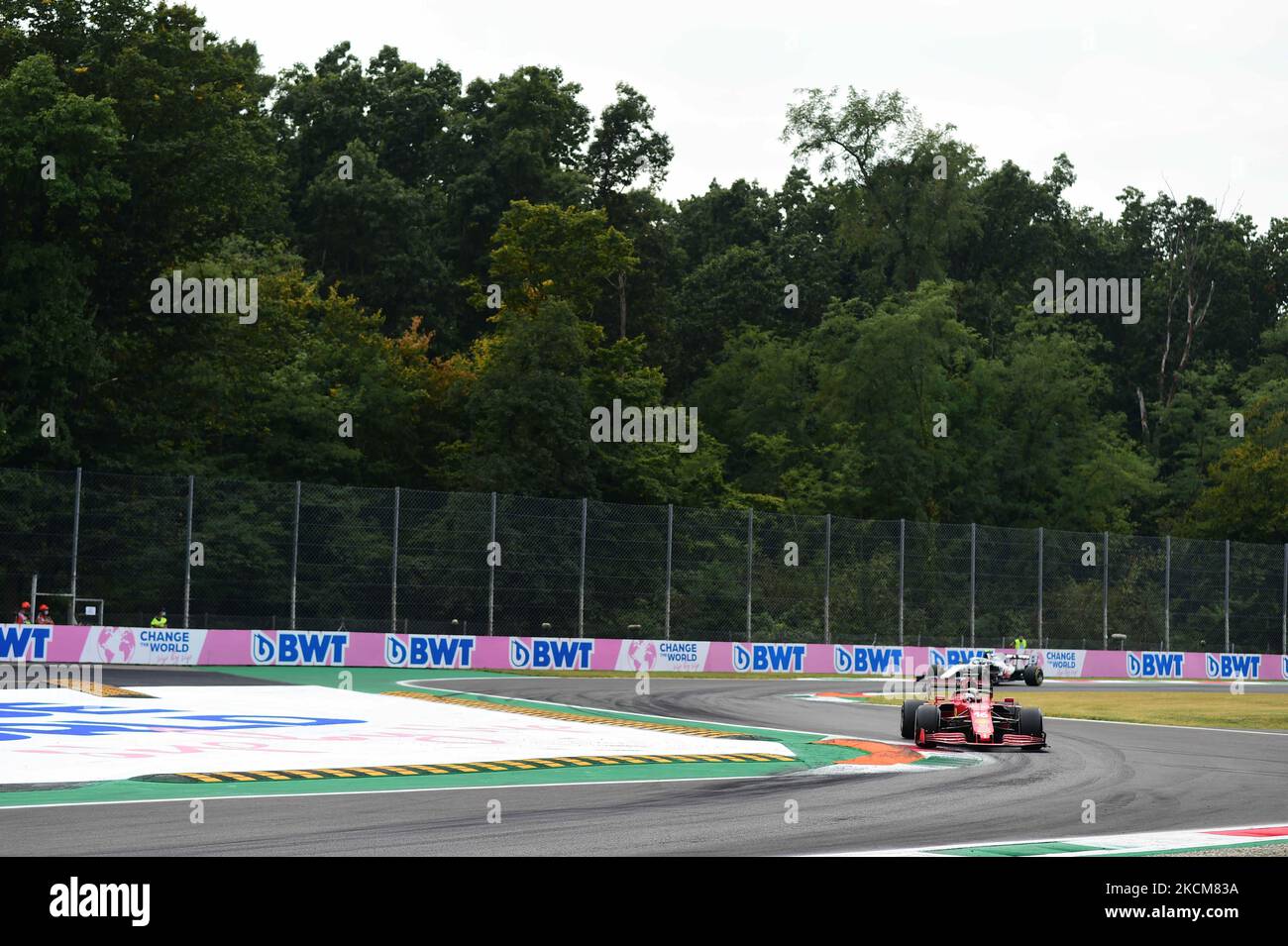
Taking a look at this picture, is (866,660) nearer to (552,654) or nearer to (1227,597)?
(552,654)

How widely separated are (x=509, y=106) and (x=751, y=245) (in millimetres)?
18035

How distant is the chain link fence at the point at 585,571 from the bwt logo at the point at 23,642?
59.7 inches

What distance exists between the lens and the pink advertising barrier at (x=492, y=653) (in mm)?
36844

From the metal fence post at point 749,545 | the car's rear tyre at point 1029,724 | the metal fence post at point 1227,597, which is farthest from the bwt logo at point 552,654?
the metal fence post at point 1227,597

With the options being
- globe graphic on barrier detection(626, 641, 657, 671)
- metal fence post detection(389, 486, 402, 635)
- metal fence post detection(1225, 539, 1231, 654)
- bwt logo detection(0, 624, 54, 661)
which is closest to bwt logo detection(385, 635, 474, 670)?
metal fence post detection(389, 486, 402, 635)

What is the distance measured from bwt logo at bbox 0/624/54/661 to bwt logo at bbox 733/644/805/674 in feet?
62.5

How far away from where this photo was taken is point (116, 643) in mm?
37406

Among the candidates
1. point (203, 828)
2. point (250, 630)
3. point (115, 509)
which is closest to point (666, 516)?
point (250, 630)

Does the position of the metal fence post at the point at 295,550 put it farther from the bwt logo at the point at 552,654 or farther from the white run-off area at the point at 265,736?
the white run-off area at the point at 265,736

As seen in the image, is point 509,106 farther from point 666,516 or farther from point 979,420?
point 666,516

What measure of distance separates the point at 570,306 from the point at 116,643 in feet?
98.1

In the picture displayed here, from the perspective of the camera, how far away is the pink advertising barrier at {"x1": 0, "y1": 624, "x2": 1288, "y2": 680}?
36.8m
